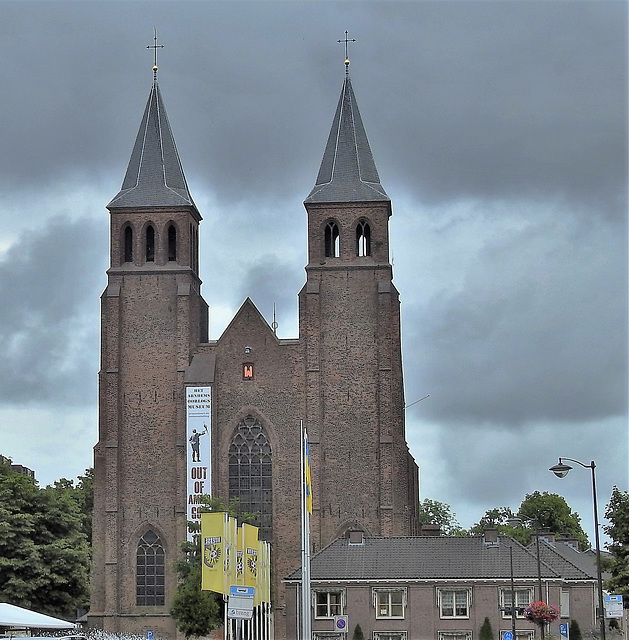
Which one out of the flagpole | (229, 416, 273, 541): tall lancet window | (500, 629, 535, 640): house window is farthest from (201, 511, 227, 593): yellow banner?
(229, 416, 273, 541): tall lancet window

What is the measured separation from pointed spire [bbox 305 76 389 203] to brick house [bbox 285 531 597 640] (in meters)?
23.2

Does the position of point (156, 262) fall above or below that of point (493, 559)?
above

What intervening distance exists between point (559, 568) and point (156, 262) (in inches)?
1180

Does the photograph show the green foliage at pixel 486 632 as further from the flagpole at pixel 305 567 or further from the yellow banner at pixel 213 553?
the yellow banner at pixel 213 553

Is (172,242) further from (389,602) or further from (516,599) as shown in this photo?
(516,599)

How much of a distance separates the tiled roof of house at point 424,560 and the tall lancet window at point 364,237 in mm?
19190

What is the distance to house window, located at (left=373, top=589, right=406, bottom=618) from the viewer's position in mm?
65438

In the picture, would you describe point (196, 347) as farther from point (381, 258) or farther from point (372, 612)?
point (372, 612)

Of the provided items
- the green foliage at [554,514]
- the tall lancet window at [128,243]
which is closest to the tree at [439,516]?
the green foliage at [554,514]

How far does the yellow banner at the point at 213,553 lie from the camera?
4719cm

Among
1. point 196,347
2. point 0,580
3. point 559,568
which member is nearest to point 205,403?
point 196,347

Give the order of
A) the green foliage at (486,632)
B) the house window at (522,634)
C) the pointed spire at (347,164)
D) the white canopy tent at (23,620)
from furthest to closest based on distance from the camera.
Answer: the pointed spire at (347,164) → the green foliage at (486,632) → the house window at (522,634) → the white canopy tent at (23,620)

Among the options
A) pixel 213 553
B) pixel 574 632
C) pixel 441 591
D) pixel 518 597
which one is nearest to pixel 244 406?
pixel 441 591

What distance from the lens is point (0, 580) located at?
65.8 meters
